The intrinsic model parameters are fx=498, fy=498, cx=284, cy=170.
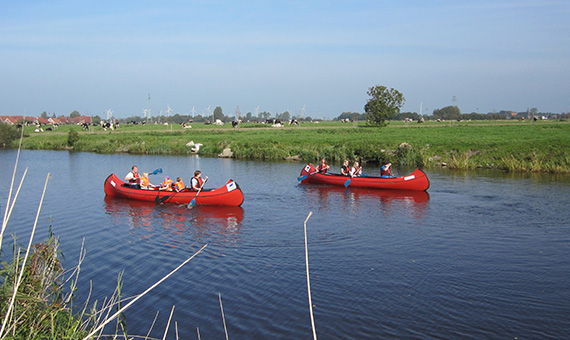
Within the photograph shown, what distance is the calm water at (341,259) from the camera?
8648 mm

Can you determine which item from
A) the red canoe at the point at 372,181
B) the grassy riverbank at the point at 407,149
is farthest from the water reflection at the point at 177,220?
the grassy riverbank at the point at 407,149

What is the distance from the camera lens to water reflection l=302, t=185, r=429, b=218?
62.1ft

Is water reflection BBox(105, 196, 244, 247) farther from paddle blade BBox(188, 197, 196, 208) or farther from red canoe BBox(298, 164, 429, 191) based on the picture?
red canoe BBox(298, 164, 429, 191)

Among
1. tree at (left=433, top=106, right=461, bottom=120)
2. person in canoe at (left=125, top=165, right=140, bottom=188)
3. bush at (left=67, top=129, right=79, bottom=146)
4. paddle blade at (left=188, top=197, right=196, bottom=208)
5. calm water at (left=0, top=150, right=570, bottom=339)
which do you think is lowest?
calm water at (left=0, top=150, right=570, bottom=339)

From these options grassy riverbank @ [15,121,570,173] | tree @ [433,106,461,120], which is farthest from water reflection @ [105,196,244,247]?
tree @ [433,106,461,120]

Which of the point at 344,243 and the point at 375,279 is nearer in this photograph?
the point at 375,279

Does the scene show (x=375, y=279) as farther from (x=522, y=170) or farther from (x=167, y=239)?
(x=522, y=170)

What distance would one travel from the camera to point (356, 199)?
20906 mm

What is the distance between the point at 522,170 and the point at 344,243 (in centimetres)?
1896

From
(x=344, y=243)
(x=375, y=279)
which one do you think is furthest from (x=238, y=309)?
(x=344, y=243)

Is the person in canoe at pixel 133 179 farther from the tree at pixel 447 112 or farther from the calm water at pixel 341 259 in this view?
the tree at pixel 447 112

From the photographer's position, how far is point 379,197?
2136cm

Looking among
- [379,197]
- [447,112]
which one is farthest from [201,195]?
[447,112]

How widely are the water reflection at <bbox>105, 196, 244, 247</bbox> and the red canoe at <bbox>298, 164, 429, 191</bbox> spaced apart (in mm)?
6672
